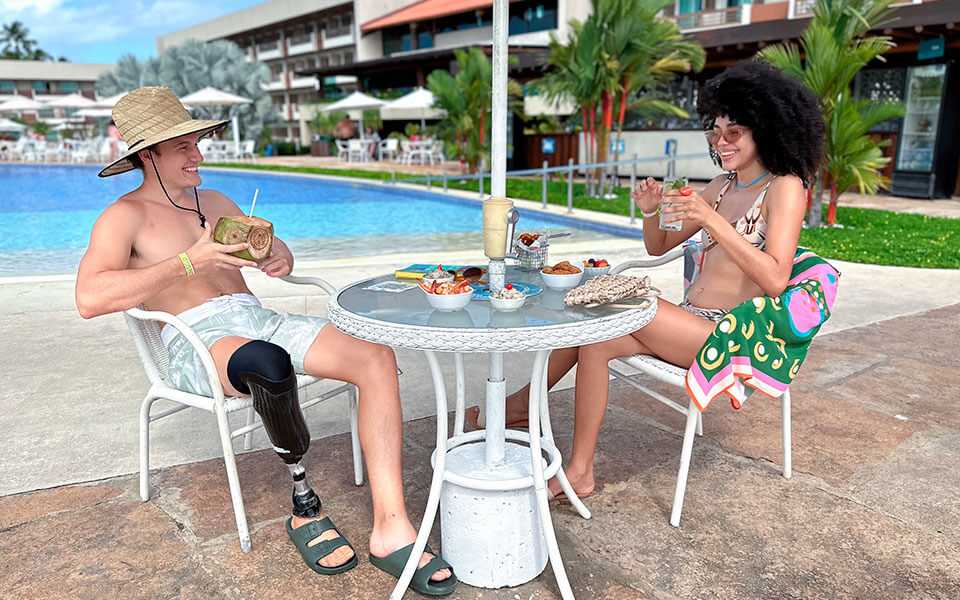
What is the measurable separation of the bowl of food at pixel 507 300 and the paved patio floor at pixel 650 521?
0.73 m

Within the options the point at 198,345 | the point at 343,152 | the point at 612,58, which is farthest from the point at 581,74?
the point at 343,152

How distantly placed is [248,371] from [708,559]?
1.33 metres

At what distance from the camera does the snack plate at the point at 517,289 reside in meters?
1.91

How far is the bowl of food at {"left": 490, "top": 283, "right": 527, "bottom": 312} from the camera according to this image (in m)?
1.73

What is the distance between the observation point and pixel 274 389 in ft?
5.98

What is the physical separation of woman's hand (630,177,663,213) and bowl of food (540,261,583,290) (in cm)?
45

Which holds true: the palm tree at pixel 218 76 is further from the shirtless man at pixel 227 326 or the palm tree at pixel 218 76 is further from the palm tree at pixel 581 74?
the shirtless man at pixel 227 326

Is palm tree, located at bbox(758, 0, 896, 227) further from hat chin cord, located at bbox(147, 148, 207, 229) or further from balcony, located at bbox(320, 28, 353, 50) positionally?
balcony, located at bbox(320, 28, 353, 50)

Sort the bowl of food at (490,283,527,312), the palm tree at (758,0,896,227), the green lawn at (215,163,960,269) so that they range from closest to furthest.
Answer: the bowl of food at (490,283,527,312) → the green lawn at (215,163,960,269) → the palm tree at (758,0,896,227)

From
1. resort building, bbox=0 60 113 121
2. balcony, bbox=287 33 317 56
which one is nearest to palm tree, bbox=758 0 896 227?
balcony, bbox=287 33 317 56

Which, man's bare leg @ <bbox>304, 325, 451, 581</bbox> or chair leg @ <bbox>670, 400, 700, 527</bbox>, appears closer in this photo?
man's bare leg @ <bbox>304, 325, 451, 581</bbox>

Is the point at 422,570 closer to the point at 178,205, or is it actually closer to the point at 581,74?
the point at 178,205

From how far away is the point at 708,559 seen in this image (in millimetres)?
1911

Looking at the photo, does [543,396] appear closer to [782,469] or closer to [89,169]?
[782,469]
